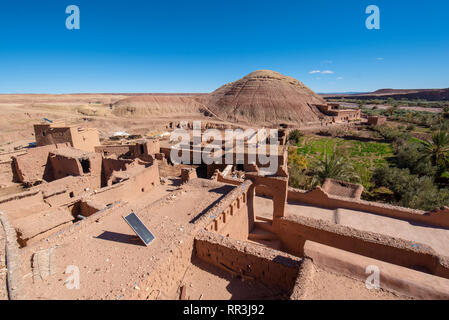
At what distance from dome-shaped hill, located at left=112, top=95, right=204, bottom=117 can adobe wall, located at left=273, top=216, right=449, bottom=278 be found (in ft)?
216

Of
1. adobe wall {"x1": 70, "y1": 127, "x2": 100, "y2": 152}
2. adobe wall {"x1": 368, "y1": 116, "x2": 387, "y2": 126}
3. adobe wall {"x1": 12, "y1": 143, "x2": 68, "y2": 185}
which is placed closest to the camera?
adobe wall {"x1": 12, "y1": 143, "x2": 68, "y2": 185}

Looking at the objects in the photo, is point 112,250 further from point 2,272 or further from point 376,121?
point 376,121

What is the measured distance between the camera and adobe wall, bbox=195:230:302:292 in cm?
541

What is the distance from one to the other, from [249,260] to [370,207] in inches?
334

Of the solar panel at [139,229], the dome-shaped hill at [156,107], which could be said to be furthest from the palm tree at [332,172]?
the dome-shaped hill at [156,107]

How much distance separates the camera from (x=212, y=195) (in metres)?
9.64

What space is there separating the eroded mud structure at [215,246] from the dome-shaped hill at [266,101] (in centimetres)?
5191

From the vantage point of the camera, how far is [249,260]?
5.77 metres

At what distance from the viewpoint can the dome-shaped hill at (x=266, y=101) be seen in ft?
205

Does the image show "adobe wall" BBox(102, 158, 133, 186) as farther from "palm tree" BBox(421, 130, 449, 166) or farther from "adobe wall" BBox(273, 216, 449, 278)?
"palm tree" BBox(421, 130, 449, 166)

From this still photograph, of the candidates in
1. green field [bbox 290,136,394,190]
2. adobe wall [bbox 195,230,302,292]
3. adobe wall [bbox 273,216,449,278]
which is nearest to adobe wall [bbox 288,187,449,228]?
adobe wall [bbox 273,216,449,278]

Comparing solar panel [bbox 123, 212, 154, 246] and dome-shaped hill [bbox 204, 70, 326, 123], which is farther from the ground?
dome-shaped hill [bbox 204, 70, 326, 123]
